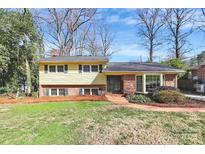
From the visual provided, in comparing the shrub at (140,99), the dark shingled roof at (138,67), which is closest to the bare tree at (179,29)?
the dark shingled roof at (138,67)

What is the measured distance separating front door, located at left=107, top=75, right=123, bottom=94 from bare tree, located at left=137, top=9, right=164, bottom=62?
8.48ft

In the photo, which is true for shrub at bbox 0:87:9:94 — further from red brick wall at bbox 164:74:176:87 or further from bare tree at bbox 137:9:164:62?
red brick wall at bbox 164:74:176:87

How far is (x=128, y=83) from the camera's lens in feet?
49.6

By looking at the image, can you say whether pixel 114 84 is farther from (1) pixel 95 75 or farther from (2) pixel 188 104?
(2) pixel 188 104

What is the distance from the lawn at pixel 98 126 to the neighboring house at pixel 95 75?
13.6ft

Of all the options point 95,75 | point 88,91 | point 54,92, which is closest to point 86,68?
point 95,75

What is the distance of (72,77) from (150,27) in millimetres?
5001

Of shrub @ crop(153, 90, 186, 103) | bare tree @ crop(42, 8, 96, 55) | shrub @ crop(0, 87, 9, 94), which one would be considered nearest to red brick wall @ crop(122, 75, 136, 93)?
shrub @ crop(153, 90, 186, 103)

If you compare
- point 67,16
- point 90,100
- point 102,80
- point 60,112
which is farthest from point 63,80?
point 60,112

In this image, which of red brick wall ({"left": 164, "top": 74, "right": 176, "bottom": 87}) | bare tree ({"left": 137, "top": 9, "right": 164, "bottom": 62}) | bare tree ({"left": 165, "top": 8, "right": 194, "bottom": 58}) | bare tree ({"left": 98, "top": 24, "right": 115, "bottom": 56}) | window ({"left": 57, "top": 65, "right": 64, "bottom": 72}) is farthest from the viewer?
window ({"left": 57, "top": 65, "right": 64, "bottom": 72})

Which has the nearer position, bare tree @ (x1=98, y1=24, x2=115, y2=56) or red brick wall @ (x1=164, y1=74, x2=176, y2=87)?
bare tree @ (x1=98, y1=24, x2=115, y2=56)

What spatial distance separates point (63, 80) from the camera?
15.3m

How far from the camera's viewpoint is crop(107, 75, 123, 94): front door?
15.2m
